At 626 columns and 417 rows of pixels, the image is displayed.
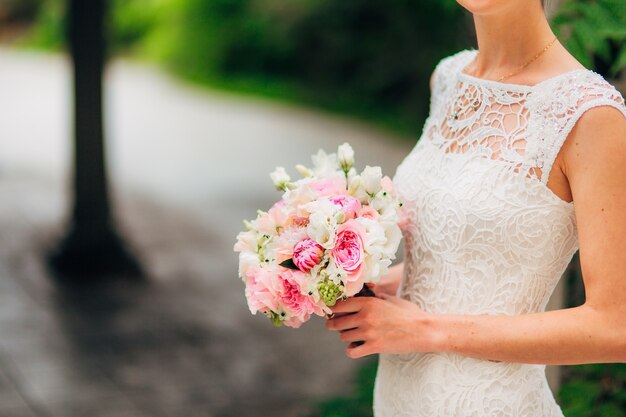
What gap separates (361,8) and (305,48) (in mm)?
2124

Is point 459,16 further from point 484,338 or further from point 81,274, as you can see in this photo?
point 81,274

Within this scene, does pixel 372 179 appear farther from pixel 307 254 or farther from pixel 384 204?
pixel 307 254

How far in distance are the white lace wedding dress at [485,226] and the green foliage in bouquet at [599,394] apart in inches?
36.0

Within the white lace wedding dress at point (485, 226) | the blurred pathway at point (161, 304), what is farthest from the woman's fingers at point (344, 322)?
the blurred pathway at point (161, 304)

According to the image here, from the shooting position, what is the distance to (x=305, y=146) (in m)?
13.9

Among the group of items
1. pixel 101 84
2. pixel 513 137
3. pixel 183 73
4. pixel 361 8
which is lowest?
pixel 513 137

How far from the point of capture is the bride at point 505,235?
6.13 ft

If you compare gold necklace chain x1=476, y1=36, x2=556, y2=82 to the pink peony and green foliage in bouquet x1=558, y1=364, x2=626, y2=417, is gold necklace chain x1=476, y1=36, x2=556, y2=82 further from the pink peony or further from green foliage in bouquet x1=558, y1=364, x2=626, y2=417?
green foliage in bouquet x1=558, y1=364, x2=626, y2=417

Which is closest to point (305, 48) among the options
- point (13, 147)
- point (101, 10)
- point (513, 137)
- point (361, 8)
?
point (361, 8)

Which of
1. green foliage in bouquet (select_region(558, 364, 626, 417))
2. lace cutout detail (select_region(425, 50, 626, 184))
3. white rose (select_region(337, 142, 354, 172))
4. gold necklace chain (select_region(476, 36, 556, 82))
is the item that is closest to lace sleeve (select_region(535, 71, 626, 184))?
lace cutout detail (select_region(425, 50, 626, 184))

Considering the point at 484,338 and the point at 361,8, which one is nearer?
the point at 484,338

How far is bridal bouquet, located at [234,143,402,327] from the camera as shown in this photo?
1978mm

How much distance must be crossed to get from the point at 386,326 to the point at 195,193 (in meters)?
9.06

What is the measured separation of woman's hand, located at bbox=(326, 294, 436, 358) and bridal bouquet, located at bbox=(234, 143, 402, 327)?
0.05 meters
